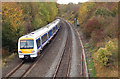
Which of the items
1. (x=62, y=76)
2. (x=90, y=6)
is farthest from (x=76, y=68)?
(x=90, y=6)

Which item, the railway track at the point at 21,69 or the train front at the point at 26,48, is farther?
the train front at the point at 26,48

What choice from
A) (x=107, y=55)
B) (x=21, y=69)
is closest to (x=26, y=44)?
(x=21, y=69)

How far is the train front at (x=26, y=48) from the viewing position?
13820mm

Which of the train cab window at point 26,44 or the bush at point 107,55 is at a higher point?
the train cab window at point 26,44

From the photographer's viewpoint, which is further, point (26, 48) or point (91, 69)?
point (26, 48)

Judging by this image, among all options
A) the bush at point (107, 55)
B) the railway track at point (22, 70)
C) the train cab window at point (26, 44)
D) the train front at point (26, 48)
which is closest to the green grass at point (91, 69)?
the bush at point (107, 55)

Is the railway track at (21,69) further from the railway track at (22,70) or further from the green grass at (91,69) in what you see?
the green grass at (91,69)

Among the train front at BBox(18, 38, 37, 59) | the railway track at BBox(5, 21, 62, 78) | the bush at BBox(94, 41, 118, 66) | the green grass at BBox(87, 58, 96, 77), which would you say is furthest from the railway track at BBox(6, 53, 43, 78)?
the bush at BBox(94, 41, 118, 66)

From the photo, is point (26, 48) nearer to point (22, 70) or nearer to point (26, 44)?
point (26, 44)

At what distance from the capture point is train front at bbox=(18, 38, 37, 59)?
13.8 meters

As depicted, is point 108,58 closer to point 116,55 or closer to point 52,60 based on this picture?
point 116,55

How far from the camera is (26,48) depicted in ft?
45.7

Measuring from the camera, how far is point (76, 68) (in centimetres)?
1246

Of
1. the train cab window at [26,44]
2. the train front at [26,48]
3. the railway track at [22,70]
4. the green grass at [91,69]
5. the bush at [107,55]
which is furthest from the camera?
the train cab window at [26,44]
